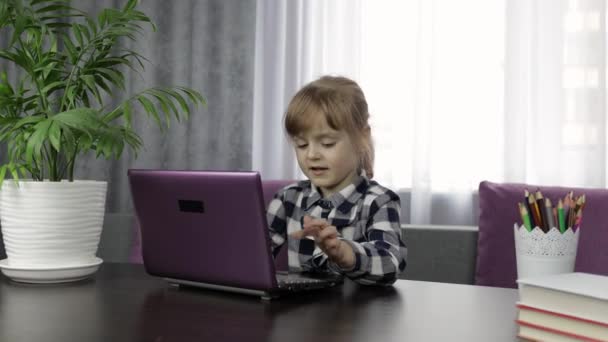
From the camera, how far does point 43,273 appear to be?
43.1 inches

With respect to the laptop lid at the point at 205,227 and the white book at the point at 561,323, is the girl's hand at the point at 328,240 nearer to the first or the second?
the laptop lid at the point at 205,227

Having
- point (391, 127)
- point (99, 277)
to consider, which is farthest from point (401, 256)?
point (391, 127)

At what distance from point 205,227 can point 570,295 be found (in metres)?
0.51

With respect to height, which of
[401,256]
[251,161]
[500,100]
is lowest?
[401,256]

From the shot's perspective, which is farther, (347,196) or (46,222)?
(347,196)

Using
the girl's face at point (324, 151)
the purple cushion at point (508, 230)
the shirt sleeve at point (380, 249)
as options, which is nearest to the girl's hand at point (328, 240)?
the shirt sleeve at point (380, 249)

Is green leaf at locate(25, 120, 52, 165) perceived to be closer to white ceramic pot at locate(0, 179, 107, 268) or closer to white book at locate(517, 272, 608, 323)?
white ceramic pot at locate(0, 179, 107, 268)

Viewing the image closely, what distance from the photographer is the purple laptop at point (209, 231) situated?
0.90 meters

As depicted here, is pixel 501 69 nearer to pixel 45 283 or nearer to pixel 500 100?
pixel 500 100

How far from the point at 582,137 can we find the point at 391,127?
25.7 inches

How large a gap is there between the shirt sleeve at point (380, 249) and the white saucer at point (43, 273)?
445 mm

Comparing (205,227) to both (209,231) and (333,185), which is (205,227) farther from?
(333,185)

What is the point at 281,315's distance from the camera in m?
0.83

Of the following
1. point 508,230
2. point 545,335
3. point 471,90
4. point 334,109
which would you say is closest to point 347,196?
point 334,109
